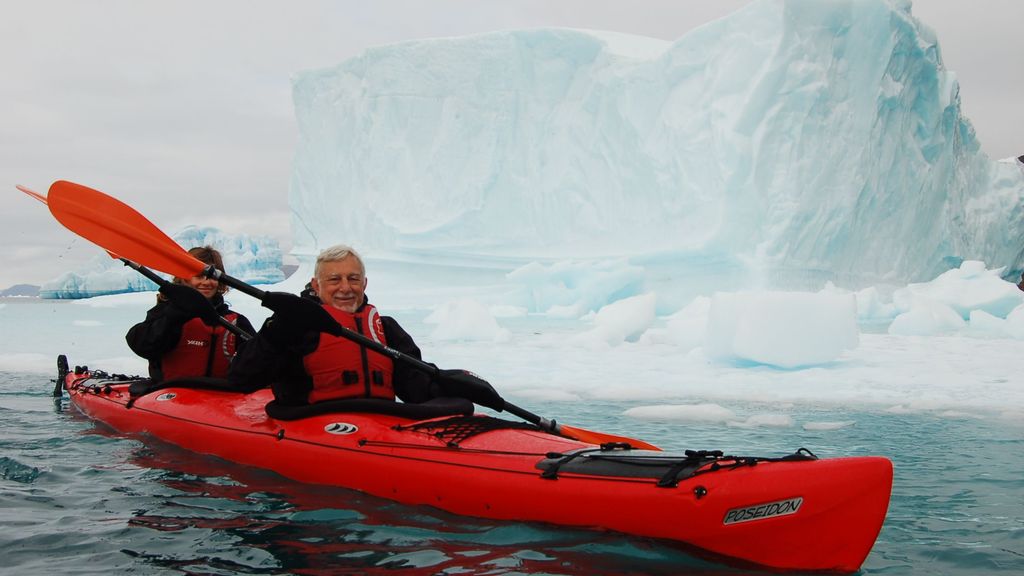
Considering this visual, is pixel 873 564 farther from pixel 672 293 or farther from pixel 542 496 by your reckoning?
pixel 672 293

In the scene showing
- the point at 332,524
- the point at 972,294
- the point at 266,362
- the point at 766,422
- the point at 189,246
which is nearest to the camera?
the point at 332,524

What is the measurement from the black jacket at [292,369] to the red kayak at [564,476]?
0.11 metres

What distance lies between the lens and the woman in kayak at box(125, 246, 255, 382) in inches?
165

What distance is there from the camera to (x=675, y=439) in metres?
4.41

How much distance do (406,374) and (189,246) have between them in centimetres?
2561

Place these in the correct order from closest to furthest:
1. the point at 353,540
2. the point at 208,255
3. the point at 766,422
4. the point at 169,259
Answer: the point at 353,540, the point at 169,259, the point at 208,255, the point at 766,422

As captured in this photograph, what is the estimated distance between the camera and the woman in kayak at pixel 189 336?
419 cm

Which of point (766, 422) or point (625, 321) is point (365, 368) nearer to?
point (766, 422)

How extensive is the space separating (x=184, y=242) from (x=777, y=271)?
19.4 metres

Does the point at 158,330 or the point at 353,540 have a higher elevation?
the point at 158,330

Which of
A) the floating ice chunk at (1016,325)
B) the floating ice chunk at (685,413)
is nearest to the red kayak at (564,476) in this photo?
the floating ice chunk at (685,413)

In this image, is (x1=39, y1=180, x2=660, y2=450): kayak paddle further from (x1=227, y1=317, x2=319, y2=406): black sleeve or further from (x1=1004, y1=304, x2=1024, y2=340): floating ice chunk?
(x1=1004, y1=304, x2=1024, y2=340): floating ice chunk

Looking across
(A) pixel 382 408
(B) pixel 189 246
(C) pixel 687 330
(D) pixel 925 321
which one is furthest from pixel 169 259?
(B) pixel 189 246

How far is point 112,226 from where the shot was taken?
3.87 meters
